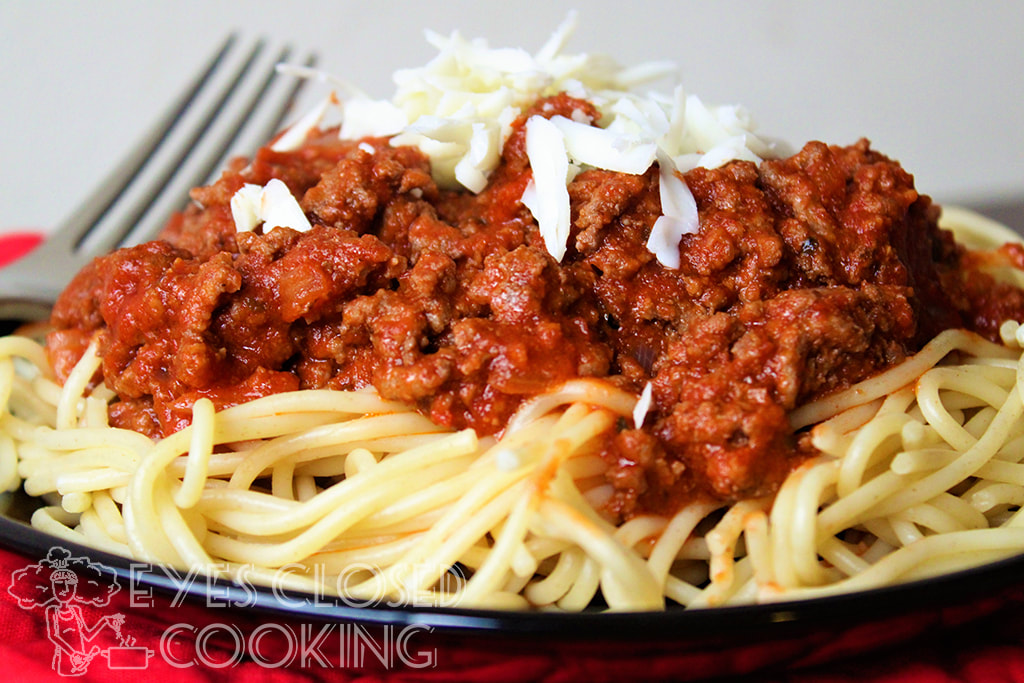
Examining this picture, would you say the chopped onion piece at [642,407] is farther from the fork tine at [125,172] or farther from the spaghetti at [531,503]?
the fork tine at [125,172]

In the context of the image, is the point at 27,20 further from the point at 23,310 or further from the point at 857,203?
the point at 857,203

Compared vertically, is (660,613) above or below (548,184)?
below

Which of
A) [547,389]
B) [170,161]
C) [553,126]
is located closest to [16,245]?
[170,161]

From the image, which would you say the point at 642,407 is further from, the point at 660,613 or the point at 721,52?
the point at 721,52

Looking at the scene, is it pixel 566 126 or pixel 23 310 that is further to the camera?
pixel 23 310

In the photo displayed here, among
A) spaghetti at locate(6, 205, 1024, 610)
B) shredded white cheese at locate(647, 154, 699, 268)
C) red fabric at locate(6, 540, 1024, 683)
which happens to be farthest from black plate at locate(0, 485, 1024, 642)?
shredded white cheese at locate(647, 154, 699, 268)

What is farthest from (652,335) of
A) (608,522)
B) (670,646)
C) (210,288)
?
(210,288)

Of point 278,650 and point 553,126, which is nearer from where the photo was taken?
point 278,650
